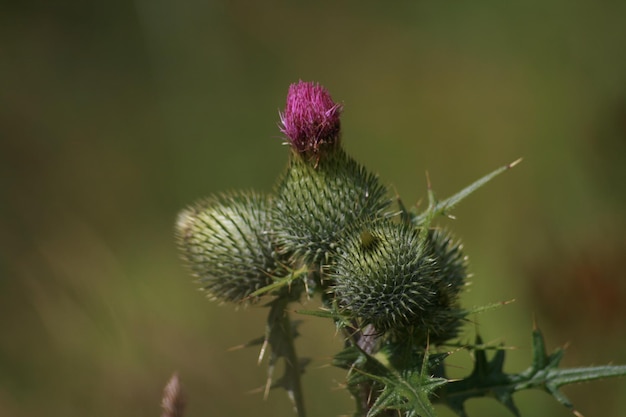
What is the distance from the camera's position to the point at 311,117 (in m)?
3.61

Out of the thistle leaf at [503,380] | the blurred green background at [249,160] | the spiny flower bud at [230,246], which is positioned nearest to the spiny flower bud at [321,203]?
the spiny flower bud at [230,246]

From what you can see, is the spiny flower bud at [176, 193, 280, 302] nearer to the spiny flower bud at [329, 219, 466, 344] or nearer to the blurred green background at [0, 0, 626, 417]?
the spiny flower bud at [329, 219, 466, 344]

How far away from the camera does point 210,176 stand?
808 cm

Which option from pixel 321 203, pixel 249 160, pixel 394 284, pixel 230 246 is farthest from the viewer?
pixel 249 160

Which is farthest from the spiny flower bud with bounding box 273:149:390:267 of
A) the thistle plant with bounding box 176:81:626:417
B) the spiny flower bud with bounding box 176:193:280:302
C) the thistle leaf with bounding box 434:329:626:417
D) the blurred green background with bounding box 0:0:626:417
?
the blurred green background with bounding box 0:0:626:417

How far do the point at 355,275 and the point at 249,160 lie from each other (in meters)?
5.13

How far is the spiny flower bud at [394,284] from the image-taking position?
124 inches

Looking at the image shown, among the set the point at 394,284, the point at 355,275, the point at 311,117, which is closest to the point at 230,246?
the point at 311,117

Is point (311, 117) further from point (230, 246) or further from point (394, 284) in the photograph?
point (394, 284)

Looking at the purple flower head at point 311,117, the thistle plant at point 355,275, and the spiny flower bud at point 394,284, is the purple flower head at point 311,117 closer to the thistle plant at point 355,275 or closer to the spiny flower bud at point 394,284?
the thistle plant at point 355,275

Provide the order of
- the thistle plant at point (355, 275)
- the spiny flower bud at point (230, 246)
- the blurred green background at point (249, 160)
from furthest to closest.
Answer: the blurred green background at point (249, 160) → the spiny flower bud at point (230, 246) → the thistle plant at point (355, 275)

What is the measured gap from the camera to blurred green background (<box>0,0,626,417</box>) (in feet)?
18.2

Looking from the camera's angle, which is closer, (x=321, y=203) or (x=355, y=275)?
(x=355, y=275)

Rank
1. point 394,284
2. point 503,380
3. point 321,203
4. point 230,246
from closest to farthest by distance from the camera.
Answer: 1. point 394,284
2. point 503,380
3. point 321,203
4. point 230,246
